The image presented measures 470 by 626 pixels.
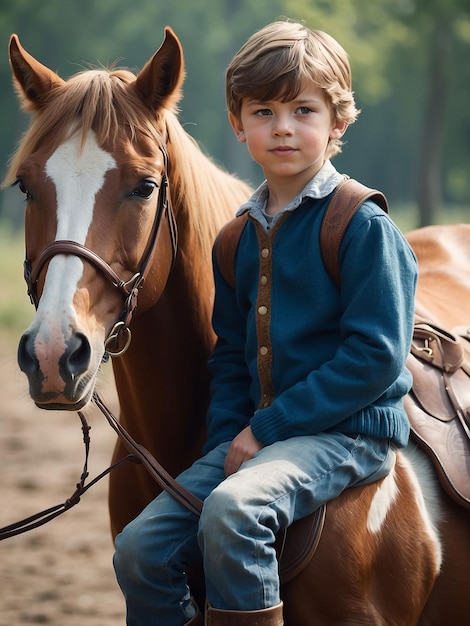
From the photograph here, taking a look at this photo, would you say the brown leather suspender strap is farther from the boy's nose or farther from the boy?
the boy's nose

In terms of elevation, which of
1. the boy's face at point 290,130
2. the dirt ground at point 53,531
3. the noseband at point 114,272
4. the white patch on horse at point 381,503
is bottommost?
the dirt ground at point 53,531

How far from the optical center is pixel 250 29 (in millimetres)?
30391

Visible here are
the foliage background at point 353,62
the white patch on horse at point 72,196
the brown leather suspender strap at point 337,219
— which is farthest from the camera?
the foliage background at point 353,62

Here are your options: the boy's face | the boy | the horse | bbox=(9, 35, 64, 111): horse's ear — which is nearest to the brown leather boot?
the boy

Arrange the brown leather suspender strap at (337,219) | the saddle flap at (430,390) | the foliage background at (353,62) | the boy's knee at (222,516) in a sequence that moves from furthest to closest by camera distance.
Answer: the foliage background at (353,62)
the saddle flap at (430,390)
the brown leather suspender strap at (337,219)
the boy's knee at (222,516)

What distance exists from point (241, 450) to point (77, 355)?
51 cm

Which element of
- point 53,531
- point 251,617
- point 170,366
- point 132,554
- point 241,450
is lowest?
point 53,531

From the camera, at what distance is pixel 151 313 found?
273 cm

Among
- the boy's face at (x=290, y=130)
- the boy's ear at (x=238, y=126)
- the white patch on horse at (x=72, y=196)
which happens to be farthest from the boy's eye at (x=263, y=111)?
the white patch on horse at (x=72, y=196)

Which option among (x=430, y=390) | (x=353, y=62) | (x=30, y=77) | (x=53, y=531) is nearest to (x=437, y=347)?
(x=430, y=390)

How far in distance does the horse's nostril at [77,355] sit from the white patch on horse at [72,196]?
8 centimetres

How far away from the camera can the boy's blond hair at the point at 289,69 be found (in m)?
2.34

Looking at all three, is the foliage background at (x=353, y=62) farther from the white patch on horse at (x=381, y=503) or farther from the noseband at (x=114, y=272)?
the white patch on horse at (x=381, y=503)

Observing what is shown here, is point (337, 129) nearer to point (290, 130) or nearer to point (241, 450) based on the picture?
point (290, 130)
